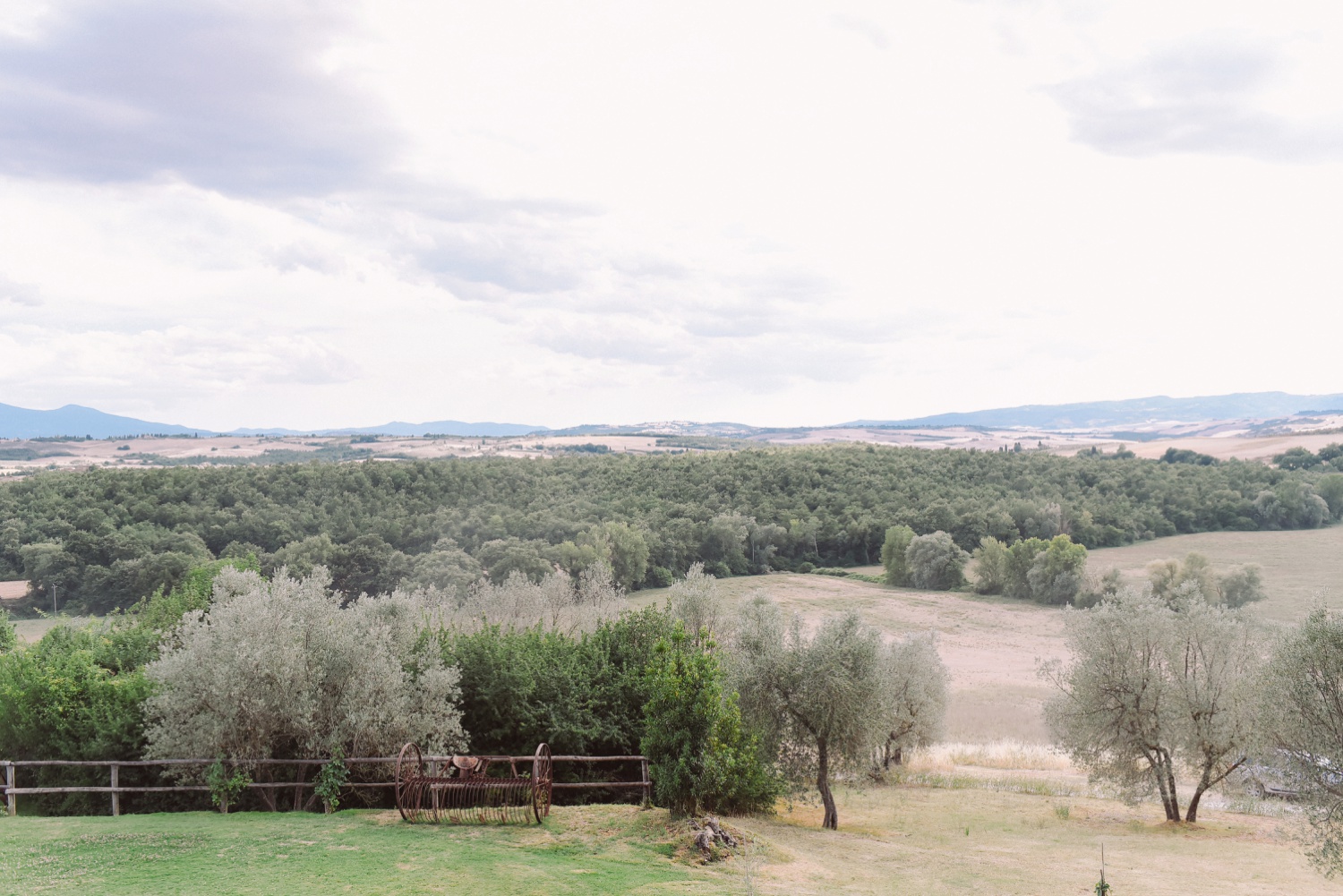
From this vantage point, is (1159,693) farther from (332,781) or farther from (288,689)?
(288,689)

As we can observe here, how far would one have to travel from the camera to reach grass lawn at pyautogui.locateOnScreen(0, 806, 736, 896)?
38.7ft

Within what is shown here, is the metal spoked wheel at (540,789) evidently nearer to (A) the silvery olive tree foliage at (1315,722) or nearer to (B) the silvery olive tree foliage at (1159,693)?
(A) the silvery olive tree foliage at (1315,722)

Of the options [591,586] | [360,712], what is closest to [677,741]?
[360,712]

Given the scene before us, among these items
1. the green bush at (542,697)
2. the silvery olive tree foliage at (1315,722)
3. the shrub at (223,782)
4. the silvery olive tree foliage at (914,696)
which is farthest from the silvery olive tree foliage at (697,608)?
the silvery olive tree foliage at (1315,722)

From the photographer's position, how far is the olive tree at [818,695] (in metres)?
21.7

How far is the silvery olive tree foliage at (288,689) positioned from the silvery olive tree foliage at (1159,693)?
18317 millimetres

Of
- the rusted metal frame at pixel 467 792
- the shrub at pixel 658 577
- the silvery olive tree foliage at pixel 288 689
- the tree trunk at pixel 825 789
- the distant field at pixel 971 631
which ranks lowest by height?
the distant field at pixel 971 631

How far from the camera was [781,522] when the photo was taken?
3974 inches

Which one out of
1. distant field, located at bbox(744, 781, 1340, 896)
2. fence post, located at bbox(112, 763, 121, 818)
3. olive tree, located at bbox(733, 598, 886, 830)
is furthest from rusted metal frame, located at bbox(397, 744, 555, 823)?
olive tree, located at bbox(733, 598, 886, 830)

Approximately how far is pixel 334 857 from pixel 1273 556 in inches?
3763

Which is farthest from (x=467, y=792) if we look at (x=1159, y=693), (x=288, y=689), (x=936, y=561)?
(x=936, y=561)

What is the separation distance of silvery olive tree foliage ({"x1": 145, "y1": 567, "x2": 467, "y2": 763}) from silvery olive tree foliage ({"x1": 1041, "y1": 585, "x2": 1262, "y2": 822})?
721 inches

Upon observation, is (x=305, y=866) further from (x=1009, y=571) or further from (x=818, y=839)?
(x=1009, y=571)

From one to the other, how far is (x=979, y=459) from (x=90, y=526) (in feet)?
Result: 358
